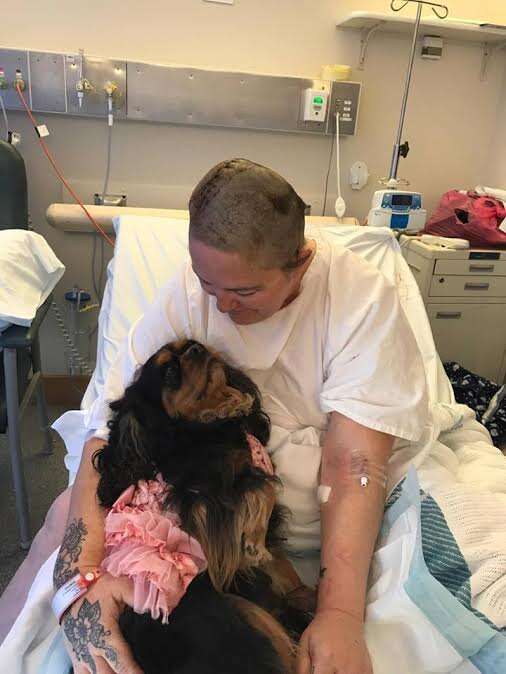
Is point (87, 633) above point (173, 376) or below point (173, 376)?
below

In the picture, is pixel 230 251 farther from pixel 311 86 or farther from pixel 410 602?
pixel 311 86

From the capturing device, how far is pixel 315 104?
2477 millimetres

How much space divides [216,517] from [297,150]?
2.07 metres

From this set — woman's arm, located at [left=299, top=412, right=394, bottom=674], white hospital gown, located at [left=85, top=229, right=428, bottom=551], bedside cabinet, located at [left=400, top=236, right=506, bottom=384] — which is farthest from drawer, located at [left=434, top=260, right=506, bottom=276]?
woman's arm, located at [left=299, top=412, right=394, bottom=674]

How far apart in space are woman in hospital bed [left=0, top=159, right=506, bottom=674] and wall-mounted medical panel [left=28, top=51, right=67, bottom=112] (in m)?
1.48

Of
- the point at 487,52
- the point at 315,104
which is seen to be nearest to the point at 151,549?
the point at 315,104

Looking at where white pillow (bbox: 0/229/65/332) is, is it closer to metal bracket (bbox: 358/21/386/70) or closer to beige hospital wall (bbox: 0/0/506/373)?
beige hospital wall (bbox: 0/0/506/373)

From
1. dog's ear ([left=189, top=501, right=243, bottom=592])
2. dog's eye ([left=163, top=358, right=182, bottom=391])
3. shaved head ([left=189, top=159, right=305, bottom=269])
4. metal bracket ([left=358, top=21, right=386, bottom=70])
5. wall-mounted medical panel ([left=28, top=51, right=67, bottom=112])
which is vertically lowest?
dog's ear ([left=189, top=501, right=243, bottom=592])

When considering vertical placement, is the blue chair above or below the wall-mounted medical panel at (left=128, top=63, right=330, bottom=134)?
below

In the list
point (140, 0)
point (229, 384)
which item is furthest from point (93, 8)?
point (229, 384)

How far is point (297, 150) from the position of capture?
2.69 meters

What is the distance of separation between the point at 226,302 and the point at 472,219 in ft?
6.06

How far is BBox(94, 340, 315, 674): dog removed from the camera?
0.93 meters

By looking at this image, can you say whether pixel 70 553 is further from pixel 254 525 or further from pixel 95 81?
pixel 95 81
